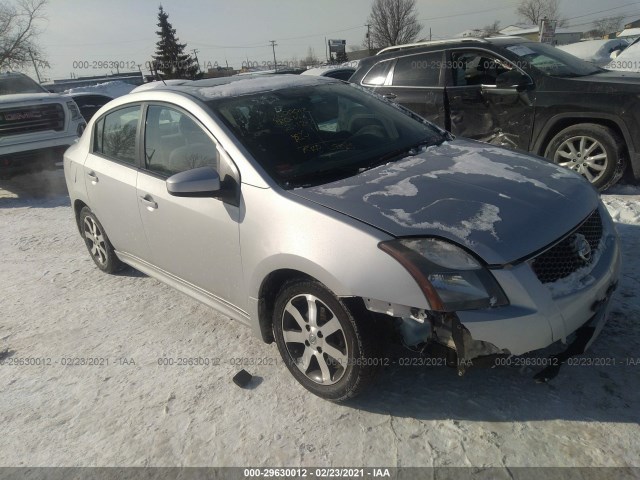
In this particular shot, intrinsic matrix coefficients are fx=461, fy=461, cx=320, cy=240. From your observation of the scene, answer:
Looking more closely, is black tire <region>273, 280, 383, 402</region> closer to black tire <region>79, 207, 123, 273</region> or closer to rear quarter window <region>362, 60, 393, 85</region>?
black tire <region>79, 207, 123, 273</region>

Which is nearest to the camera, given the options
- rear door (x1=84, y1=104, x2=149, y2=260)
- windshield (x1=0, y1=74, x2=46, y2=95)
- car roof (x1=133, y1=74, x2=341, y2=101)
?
car roof (x1=133, y1=74, x2=341, y2=101)

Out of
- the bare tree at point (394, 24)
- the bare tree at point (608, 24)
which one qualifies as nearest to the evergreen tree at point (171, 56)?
the bare tree at point (394, 24)

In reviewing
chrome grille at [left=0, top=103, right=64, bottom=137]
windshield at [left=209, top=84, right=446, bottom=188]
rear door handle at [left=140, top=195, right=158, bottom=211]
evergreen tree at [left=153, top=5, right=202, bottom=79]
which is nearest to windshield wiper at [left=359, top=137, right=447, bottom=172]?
windshield at [left=209, top=84, right=446, bottom=188]

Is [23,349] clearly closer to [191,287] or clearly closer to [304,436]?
[191,287]

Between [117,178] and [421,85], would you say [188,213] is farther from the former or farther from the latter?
[421,85]

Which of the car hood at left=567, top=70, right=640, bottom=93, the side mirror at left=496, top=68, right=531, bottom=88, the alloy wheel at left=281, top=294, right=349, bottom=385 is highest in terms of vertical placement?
the side mirror at left=496, top=68, right=531, bottom=88

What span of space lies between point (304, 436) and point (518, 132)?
14.7 feet

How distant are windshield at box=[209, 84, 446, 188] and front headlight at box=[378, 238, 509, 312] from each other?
2.54 ft

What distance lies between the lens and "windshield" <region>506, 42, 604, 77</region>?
531cm

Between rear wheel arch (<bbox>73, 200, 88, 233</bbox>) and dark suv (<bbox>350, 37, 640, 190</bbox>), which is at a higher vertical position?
dark suv (<bbox>350, 37, 640, 190</bbox>)

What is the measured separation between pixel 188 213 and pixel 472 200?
1697mm

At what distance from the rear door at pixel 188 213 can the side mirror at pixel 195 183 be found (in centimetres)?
8

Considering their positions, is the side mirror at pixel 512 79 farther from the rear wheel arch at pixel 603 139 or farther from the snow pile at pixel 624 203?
the snow pile at pixel 624 203

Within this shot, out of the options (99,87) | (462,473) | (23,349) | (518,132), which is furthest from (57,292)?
(99,87)
